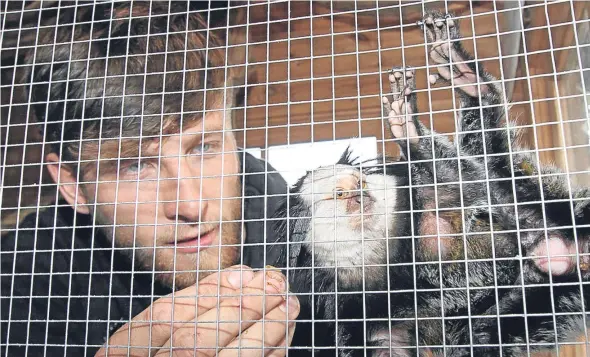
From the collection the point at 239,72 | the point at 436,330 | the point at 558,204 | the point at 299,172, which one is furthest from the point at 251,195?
the point at 558,204

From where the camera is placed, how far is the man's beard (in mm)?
856

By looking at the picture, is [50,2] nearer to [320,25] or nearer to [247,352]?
[320,25]

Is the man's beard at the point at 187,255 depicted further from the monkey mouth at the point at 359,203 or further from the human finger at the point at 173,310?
the monkey mouth at the point at 359,203

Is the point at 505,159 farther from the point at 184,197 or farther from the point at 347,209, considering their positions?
the point at 184,197

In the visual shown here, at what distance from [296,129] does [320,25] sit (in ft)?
0.51

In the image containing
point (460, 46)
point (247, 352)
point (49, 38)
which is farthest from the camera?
point (49, 38)

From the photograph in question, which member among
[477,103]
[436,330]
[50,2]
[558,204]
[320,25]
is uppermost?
[50,2]

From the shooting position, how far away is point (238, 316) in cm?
74

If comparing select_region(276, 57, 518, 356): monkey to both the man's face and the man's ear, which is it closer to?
the man's face

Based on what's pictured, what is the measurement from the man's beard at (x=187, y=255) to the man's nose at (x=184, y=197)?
0.04 m

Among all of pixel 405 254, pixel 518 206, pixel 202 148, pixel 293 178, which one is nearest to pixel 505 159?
pixel 518 206

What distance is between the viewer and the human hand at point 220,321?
73 cm

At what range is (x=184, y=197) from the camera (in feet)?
2.75

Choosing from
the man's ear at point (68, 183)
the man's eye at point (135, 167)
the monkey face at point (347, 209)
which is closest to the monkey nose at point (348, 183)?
the monkey face at point (347, 209)
